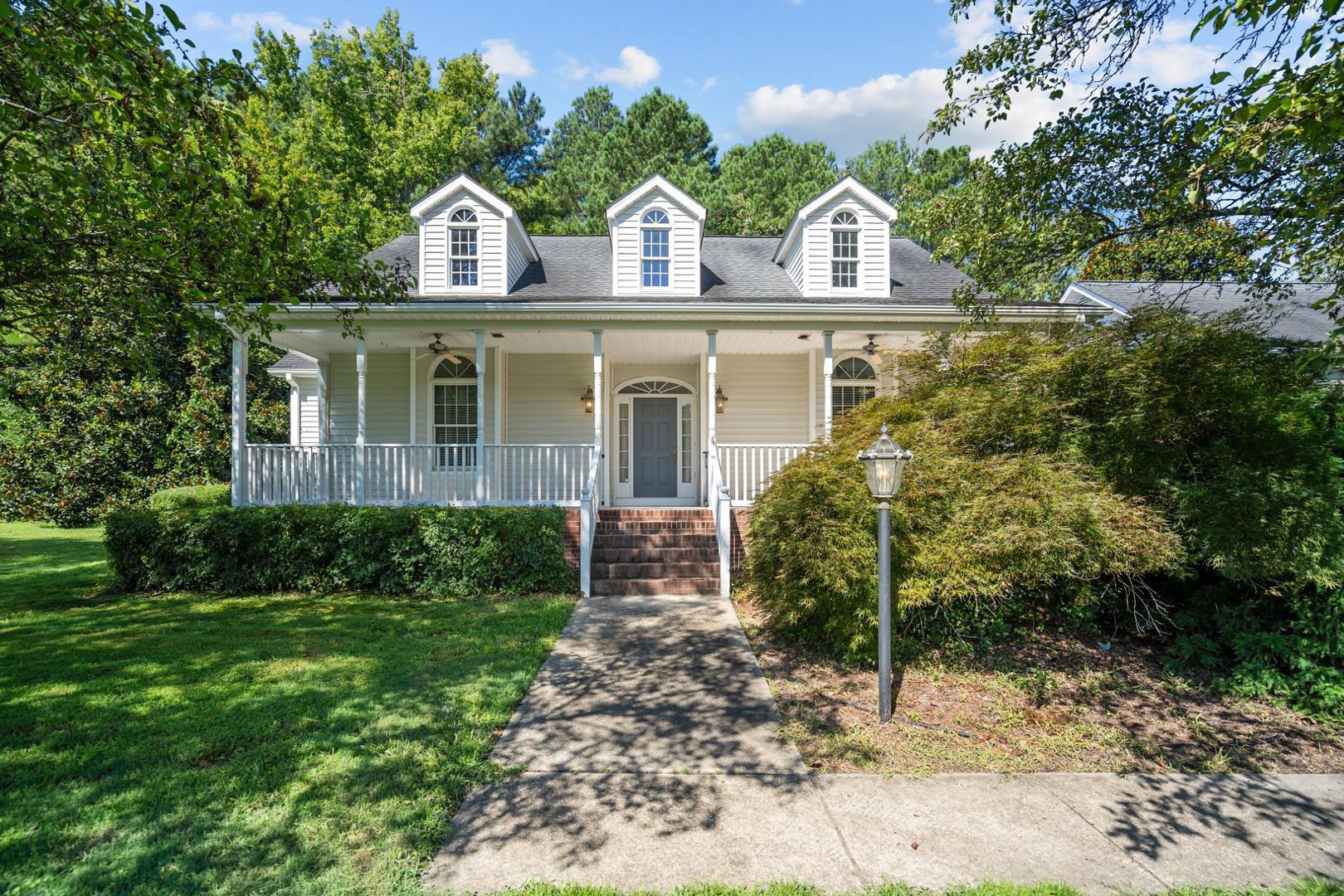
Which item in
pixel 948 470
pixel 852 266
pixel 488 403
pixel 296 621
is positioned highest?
pixel 852 266

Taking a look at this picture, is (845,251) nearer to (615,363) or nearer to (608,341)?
(608,341)

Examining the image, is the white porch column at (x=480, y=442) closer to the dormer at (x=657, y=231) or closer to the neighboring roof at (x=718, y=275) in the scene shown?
the neighboring roof at (x=718, y=275)

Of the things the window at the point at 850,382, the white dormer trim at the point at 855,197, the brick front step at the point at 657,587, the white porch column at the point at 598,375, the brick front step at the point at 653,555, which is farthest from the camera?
the window at the point at 850,382

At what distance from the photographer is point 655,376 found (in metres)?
12.5

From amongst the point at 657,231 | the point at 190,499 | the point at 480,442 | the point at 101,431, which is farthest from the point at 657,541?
the point at 101,431

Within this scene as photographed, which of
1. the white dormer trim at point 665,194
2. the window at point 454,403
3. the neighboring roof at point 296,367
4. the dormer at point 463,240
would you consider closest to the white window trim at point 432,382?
the window at point 454,403

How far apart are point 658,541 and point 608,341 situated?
404 cm

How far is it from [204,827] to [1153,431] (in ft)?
22.8

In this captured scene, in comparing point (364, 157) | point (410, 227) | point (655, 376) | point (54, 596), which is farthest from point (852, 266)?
point (364, 157)

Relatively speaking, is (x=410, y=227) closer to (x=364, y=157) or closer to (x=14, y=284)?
(x=364, y=157)

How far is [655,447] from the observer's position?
12.5 metres

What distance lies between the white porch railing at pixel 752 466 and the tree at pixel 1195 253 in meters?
4.88

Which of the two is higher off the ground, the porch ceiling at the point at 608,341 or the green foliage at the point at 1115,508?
the porch ceiling at the point at 608,341

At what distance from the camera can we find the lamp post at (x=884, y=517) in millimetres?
4289
